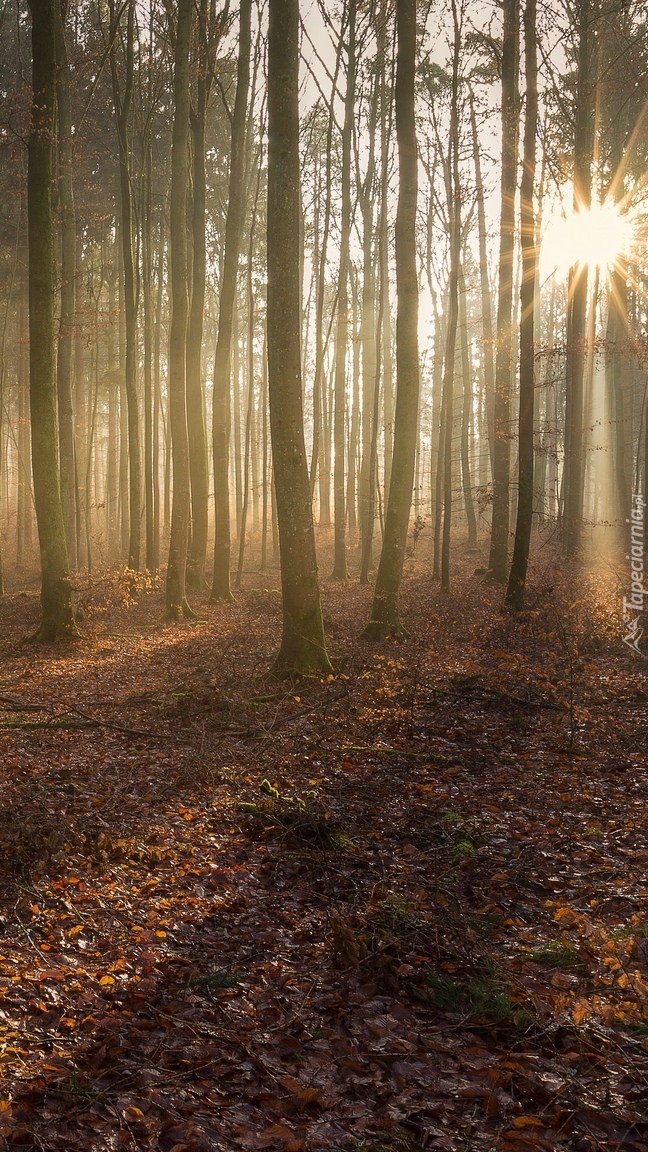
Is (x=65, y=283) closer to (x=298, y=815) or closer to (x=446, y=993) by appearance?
(x=298, y=815)

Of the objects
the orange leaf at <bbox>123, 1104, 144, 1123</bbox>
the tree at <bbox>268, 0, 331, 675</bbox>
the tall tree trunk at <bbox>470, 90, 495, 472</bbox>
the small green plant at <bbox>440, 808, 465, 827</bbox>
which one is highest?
the tall tree trunk at <bbox>470, 90, 495, 472</bbox>

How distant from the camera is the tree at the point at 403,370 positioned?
1175 centimetres

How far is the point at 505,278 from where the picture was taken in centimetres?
1747

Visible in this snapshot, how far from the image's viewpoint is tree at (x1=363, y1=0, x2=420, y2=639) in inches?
463

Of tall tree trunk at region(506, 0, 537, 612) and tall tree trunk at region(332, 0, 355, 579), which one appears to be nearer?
tall tree trunk at region(506, 0, 537, 612)

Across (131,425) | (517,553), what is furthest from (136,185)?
(517,553)

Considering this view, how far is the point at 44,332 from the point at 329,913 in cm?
1126

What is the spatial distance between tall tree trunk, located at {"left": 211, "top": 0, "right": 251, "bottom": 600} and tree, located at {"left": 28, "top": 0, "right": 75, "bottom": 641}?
16.3ft

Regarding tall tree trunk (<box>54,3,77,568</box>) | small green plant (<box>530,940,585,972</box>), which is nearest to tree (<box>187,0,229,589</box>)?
tall tree trunk (<box>54,3,77,568</box>)

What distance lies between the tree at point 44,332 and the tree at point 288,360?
185 inches

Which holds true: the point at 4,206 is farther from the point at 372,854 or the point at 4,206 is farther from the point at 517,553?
the point at 372,854

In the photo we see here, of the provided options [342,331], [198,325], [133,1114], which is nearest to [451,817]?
[133,1114]

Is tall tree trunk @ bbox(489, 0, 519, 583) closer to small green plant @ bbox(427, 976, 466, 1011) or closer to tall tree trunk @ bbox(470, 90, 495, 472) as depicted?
tall tree trunk @ bbox(470, 90, 495, 472)

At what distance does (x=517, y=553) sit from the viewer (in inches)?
521
